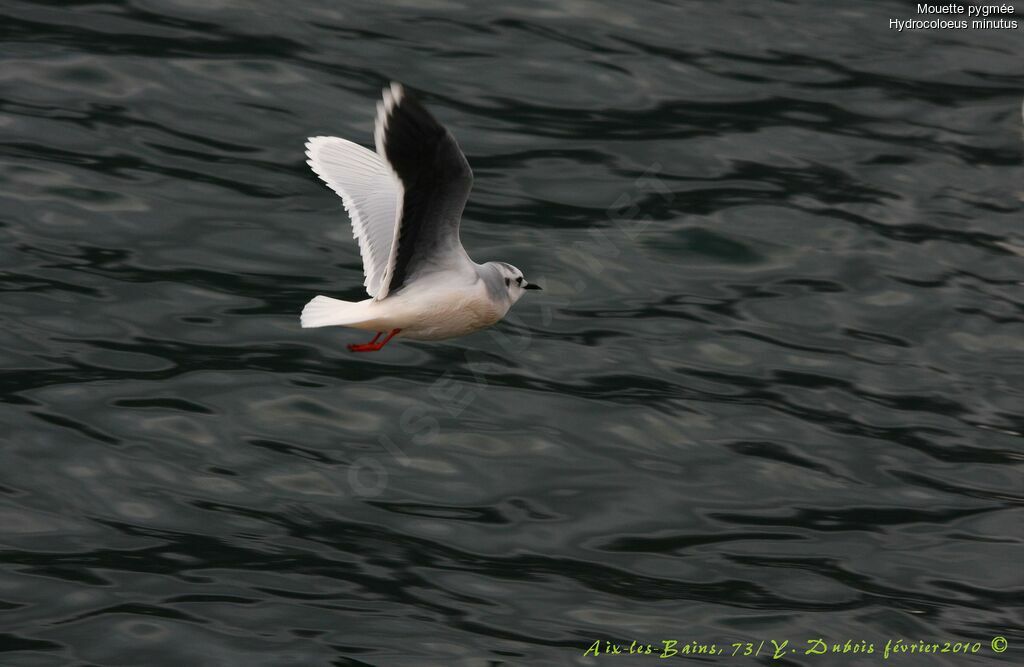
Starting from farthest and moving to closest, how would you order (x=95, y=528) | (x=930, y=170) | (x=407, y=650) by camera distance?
1. (x=930, y=170)
2. (x=95, y=528)
3. (x=407, y=650)

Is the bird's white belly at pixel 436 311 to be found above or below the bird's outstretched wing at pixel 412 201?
below

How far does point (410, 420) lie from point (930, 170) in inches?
254

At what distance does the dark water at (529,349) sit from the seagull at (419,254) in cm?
184

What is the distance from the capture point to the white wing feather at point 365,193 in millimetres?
9625

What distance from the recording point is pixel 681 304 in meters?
12.9

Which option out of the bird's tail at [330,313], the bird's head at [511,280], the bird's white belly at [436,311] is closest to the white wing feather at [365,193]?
the bird's white belly at [436,311]

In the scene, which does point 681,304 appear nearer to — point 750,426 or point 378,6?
point 750,426

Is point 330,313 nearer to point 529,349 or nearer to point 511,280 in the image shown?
point 511,280

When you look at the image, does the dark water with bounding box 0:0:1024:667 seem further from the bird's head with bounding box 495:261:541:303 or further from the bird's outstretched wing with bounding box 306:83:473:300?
the bird's outstretched wing with bounding box 306:83:473:300

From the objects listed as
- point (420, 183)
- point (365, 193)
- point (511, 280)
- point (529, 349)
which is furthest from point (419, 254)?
point (529, 349)

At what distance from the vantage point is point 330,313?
8234 millimetres

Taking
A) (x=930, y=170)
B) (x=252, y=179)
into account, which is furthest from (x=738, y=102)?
Answer: (x=252, y=179)

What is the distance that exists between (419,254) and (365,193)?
4.94 ft

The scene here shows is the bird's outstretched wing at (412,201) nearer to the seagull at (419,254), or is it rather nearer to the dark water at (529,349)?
the seagull at (419,254)
